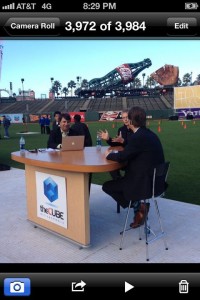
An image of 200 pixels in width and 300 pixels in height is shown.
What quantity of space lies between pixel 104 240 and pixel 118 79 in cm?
5989

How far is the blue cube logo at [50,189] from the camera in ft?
11.6

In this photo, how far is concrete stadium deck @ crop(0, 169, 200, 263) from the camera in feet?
10.1

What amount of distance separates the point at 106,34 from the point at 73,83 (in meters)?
110

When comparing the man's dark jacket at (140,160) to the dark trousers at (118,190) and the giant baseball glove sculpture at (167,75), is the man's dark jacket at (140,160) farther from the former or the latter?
the giant baseball glove sculpture at (167,75)

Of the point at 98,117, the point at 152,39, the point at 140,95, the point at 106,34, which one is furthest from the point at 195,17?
the point at 140,95

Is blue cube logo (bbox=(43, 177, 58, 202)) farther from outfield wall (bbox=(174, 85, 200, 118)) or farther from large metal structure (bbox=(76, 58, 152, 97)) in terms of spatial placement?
large metal structure (bbox=(76, 58, 152, 97))

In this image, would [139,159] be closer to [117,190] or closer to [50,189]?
[117,190]

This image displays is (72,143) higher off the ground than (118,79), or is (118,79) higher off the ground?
(118,79)

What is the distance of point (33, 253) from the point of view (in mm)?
3242

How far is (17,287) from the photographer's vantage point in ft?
5.13

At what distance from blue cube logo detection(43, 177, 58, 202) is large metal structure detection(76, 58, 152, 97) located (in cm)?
5789

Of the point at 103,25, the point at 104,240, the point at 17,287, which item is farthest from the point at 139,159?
the point at 17,287

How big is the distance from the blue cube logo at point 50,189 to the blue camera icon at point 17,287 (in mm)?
1956
